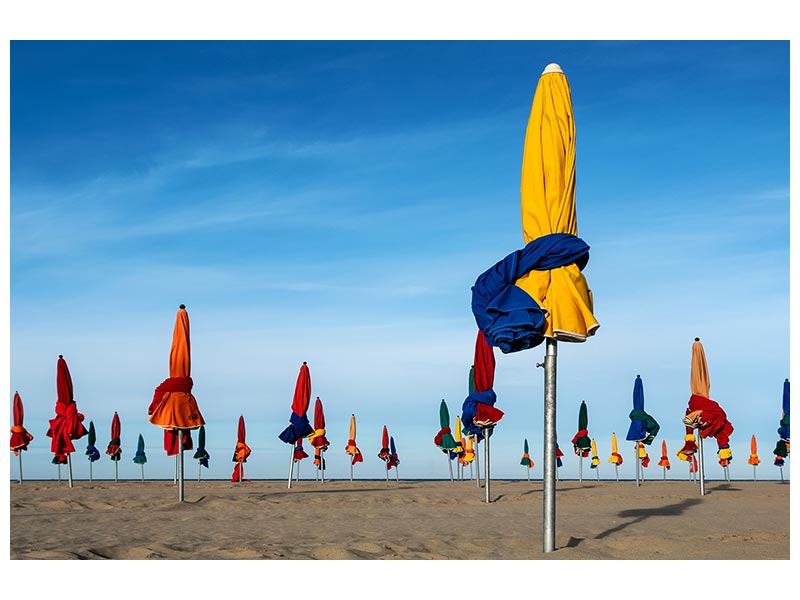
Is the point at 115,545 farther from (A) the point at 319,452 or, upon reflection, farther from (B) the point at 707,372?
(A) the point at 319,452

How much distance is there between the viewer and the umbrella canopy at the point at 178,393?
53.6 ft

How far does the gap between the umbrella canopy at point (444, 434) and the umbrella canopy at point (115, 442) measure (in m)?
15.6

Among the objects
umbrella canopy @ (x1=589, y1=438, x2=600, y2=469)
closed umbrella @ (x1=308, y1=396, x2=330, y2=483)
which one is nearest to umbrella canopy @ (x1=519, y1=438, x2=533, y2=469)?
umbrella canopy @ (x1=589, y1=438, x2=600, y2=469)

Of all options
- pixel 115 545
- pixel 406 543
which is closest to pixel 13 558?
pixel 115 545

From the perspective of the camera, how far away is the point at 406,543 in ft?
34.0

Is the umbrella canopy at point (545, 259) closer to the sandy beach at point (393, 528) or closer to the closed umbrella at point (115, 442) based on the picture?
the sandy beach at point (393, 528)

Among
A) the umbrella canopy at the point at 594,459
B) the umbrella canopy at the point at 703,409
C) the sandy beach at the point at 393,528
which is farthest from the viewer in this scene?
the umbrella canopy at the point at 594,459

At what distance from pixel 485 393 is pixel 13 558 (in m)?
11.8

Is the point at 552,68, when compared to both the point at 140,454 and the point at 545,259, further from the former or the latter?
the point at 140,454

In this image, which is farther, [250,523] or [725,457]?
[725,457]

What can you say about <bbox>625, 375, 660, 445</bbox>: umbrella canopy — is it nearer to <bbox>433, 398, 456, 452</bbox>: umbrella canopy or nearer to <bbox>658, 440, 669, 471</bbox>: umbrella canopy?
<bbox>433, 398, 456, 452</bbox>: umbrella canopy

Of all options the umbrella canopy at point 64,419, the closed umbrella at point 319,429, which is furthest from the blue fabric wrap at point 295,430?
the umbrella canopy at point 64,419

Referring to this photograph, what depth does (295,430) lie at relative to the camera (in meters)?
27.3

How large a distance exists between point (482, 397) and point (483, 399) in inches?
2.2
